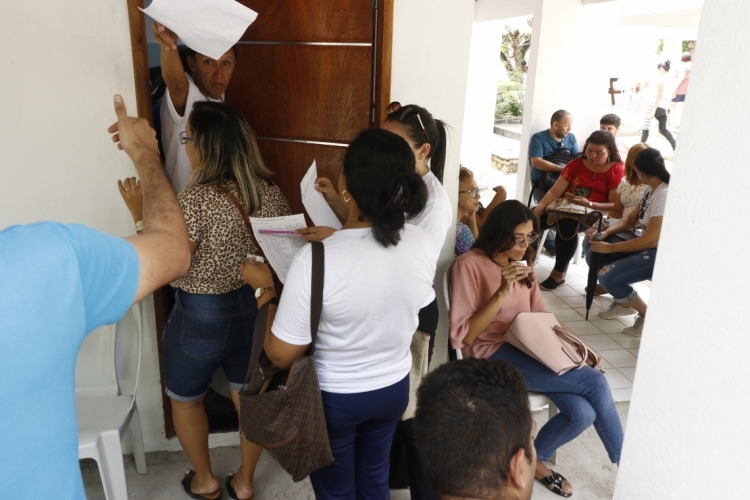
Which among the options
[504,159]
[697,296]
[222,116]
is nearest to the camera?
[697,296]

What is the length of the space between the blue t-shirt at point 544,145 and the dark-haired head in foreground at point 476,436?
5627 millimetres

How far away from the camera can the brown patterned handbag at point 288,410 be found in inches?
68.6

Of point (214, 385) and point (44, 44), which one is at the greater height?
point (44, 44)

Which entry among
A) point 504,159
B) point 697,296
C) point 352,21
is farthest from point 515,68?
point 697,296

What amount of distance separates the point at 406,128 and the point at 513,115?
16.4 meters

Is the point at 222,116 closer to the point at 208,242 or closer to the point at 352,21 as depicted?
the point at 208,242

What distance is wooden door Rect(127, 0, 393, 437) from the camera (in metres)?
2.70

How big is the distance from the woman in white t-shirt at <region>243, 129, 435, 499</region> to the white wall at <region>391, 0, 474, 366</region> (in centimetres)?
102

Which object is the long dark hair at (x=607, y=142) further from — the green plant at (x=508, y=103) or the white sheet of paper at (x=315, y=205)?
the green plant at (x=508, y=103)

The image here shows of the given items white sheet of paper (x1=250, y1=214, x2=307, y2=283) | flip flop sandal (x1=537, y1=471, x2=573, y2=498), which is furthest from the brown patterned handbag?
flip flop sandal (x1=537, y1=471, x2=573, y2=498)

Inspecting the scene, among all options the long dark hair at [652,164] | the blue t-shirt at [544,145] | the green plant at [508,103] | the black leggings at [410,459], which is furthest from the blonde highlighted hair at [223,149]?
the green plant at [508,103]

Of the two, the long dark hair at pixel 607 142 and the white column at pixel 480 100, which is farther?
the white column at pixel 480 100

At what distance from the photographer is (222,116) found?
84.8 inches

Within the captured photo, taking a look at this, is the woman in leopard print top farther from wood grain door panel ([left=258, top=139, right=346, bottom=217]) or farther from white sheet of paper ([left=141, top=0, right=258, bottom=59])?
wood grain door panel ([left=258, top=139, right=346, bottom=217])
